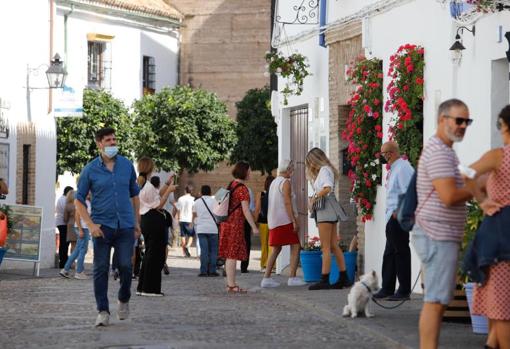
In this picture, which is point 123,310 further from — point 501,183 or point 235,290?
point 501,183

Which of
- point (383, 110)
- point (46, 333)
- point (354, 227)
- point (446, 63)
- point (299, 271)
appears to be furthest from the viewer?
point (299, 271)

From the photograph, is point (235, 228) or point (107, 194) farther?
point (235, 228)

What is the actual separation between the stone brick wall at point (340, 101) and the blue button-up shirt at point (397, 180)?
Result: 4913 mm

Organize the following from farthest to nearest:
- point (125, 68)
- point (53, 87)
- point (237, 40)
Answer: point (237, 40), point (125, 68), point (53, 87)

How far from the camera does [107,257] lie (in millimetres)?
14070

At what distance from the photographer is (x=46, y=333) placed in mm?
13492

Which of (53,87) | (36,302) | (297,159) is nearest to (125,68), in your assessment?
(53,87)

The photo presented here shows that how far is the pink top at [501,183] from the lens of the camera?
978 centimetres

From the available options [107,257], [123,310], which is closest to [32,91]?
[123,310]

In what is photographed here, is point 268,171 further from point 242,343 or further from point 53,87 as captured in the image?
point 242,343

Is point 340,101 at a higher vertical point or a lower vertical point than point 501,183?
higher

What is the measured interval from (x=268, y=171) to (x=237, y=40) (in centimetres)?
630

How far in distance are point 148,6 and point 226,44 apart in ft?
16.0

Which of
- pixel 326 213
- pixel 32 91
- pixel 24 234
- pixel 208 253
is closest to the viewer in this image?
pixel 326 213
